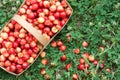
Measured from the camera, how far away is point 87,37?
13.5ft

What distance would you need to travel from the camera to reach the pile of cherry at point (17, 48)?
388 centimetres

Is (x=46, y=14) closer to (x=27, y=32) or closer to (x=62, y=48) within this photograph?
(x=27, y=32)

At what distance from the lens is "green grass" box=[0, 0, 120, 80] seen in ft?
13.1

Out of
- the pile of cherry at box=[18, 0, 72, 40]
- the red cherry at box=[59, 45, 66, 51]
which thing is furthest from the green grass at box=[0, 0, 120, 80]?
the pile of cherry at box=[18, 0, 72, 40]

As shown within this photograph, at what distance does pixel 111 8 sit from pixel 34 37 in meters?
0.99

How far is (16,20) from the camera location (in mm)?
3891

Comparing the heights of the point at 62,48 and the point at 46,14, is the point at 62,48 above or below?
below

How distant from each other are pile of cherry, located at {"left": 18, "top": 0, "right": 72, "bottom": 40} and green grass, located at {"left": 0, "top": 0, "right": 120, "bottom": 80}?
0.51 ft

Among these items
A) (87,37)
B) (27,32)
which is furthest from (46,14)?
(87,37)

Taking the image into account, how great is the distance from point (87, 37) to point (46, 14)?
1.74ft

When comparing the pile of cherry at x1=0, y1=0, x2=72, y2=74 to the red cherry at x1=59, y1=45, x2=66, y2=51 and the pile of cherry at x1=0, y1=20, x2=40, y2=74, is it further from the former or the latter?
the red cherry at x1=59, y1=45, x2=66, y2=51

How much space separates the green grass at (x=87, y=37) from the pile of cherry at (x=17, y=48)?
0.53 feet

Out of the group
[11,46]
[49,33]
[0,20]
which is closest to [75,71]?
[49,33]

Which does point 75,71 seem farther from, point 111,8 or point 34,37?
point 111,8
